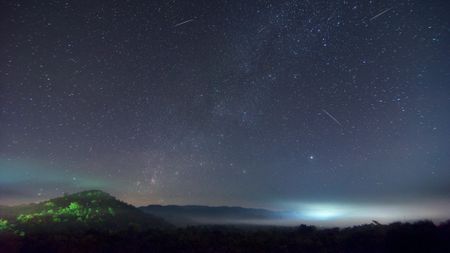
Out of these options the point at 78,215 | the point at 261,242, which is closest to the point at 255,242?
the point at 261,242

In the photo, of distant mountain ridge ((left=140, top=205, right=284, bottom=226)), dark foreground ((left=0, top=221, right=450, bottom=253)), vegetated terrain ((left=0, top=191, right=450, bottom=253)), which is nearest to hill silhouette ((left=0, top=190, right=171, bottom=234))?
vegetated terrain ((left=0, top=191, right=450, bottom=253))

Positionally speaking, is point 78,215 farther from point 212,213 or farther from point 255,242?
point 212,213

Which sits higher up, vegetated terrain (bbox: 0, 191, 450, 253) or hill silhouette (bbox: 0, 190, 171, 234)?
hill silhouette (bbox: 0, 190, 171, 234)

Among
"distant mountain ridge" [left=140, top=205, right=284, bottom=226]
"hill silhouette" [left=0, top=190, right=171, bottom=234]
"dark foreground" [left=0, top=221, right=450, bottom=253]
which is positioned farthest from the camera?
"distant mountain ridge" [left=140, top=205, right=284, bottom=226]

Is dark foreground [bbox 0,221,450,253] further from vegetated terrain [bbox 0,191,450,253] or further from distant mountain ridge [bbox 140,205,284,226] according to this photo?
distant mountain ridge [bbox 140,205,284,226]

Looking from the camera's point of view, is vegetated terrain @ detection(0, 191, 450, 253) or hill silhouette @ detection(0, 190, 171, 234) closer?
vegetated terrain @ detection(0, 191, 450, 253)

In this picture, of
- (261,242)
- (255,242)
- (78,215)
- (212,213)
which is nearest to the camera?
(261,242)
